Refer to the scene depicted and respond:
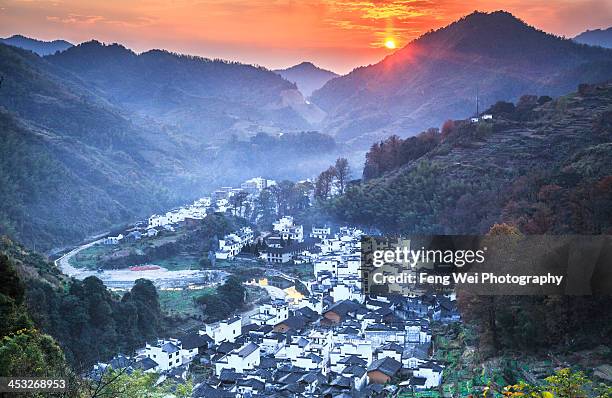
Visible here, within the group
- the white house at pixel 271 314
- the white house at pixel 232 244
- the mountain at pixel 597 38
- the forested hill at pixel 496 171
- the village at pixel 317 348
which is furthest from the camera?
the mountain at pixel 597 38

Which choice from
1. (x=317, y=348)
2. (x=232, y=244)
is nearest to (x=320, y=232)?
(x=232, y=244)

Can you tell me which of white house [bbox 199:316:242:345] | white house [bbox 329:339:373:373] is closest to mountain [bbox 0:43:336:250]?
white house [bbox 199:316:242:345]

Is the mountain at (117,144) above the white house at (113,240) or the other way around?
above

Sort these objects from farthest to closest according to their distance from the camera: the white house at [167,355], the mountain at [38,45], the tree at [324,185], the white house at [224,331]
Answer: the mountain at [38,45] → the tree at [324,185] → the white house at [224,331] → the white house at [167,355]

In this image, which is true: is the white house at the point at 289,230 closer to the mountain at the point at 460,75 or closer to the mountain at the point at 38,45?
the mountain at the point at 460,75

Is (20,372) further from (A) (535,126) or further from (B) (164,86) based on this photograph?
(B) (164,86)
